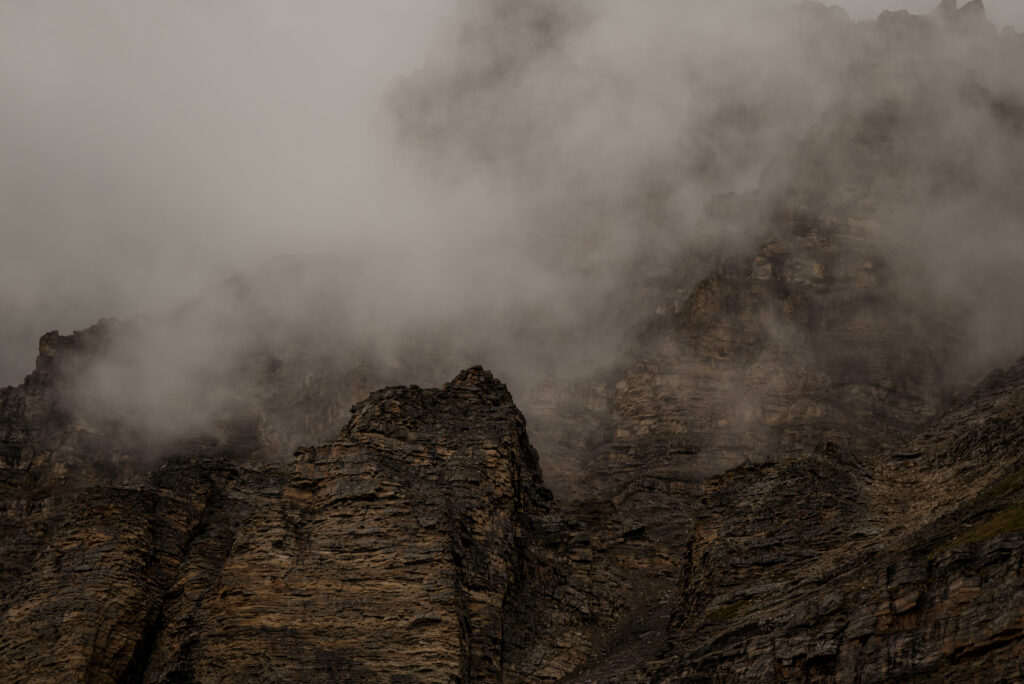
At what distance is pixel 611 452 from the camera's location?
477 feet

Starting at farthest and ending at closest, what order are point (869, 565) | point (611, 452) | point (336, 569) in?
1. point (611, 452)
2. point (336, 569)
3. point (869, 565)

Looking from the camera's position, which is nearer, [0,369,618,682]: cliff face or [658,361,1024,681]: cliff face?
[658,361,1024,681]: cliff face

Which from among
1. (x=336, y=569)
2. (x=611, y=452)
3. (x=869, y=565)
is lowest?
(x=869, y=565)

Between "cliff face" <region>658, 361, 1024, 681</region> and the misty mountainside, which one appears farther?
the misty mountainside

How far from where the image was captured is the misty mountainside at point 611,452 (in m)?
86.6

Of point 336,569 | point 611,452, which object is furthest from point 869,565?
point 611,452

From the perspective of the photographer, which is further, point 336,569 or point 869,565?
point 336,569

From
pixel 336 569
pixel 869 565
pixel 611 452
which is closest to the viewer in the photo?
pixel 869 565

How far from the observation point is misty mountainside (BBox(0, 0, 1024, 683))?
86625 millimetres

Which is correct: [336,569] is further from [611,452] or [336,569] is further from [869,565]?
[611,452]

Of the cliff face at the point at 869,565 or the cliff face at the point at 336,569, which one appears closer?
the cliff face at the point at 869,565

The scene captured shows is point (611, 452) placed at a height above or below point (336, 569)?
above

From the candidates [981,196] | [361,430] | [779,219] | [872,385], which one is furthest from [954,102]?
[361,430]

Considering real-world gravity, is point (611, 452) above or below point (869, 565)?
above
